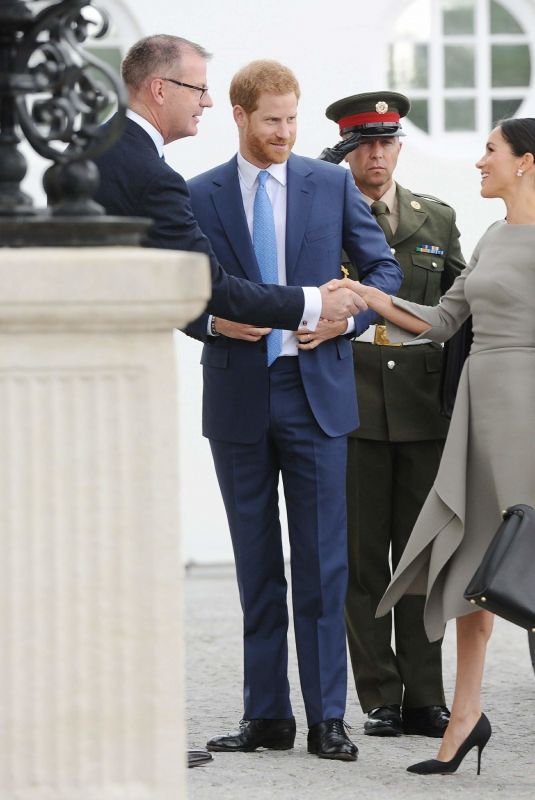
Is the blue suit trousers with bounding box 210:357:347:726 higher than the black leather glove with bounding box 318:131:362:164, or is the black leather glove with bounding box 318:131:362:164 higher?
the black leather glove with bounding box 318:131:362:164

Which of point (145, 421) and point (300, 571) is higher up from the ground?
point (145, 421)

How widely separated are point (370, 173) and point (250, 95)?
705 millimetres

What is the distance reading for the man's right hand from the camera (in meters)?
4.34

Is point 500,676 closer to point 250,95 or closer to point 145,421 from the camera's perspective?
point 250,95

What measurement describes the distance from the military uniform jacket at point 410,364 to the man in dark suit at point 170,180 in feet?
2.18

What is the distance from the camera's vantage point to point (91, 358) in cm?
247

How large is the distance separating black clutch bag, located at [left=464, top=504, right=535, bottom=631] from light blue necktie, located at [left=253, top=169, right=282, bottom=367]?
91 cm

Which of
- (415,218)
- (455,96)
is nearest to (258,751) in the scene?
(415,218)

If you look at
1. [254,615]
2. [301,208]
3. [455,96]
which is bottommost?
[254,615]

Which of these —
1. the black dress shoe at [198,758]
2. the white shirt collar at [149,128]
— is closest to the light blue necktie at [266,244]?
the white shirt collar at [149,128]

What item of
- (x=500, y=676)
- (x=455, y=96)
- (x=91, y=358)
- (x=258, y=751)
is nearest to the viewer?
(x=91, y=358)

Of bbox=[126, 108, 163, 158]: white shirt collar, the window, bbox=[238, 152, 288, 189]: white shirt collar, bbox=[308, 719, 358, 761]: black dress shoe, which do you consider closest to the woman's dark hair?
bbox=[238, 152, 288, 189]: white shirt collar

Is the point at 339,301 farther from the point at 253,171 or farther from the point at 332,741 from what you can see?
the point at 332,741

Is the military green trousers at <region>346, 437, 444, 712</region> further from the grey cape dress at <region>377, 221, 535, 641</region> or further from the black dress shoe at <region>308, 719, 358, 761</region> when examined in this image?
the grey cape dress at <region>377, 221, 535, 641</region>
